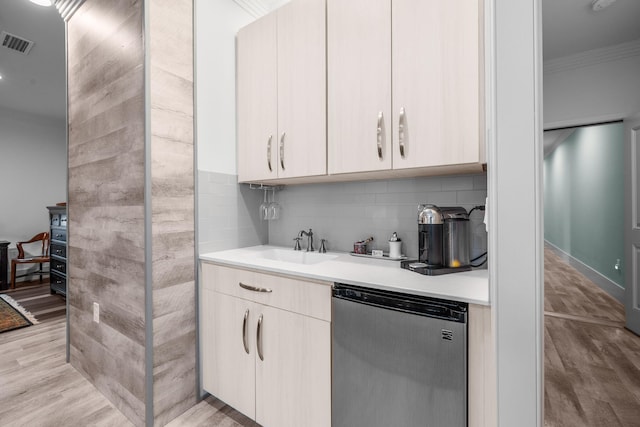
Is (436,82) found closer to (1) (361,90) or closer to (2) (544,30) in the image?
(1) (361,90)

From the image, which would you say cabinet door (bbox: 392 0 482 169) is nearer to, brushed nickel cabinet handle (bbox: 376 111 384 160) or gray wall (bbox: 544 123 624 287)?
brushed nickel cabinet handle (bbox: 376 111 384 160)

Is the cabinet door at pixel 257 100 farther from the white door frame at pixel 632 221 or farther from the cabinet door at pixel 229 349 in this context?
the white door frame at pixel 632 221

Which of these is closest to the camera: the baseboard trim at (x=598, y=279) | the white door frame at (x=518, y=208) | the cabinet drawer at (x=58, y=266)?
the white door frame at (x=518, y=208)

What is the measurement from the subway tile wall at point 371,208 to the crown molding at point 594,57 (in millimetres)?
2858

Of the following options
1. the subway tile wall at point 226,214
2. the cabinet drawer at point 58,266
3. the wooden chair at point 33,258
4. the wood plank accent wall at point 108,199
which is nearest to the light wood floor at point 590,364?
the subway tile wall at point 226,214

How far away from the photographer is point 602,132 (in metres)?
4.01

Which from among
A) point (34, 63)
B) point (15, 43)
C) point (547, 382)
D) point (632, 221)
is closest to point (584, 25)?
point (632, 221)

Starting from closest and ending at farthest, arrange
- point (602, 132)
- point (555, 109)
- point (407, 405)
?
1. point (407, 405)
2. point (555, 109)
3. point (602, 132)

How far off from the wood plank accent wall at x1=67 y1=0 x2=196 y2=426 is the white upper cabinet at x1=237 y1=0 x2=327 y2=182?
36 centimetres

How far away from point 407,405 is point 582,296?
4.25 metres

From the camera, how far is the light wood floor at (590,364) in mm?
1728

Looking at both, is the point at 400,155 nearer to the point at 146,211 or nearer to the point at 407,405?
the point at 407,405

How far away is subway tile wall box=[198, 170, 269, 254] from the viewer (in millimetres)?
1795

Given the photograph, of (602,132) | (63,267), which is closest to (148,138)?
(63,267)
